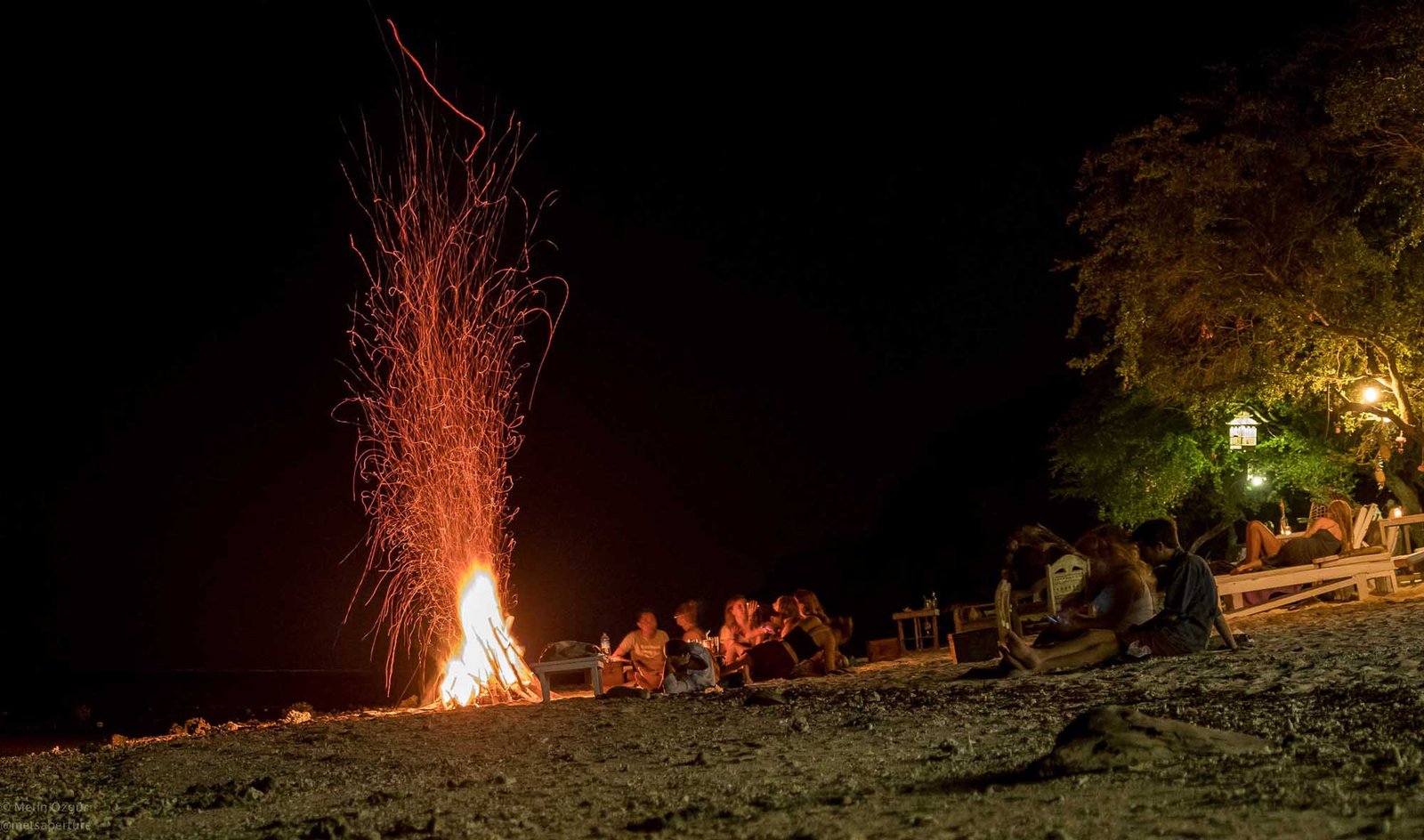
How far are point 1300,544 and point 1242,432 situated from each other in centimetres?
543

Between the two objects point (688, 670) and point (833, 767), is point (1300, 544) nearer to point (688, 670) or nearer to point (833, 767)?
point (688, 670)

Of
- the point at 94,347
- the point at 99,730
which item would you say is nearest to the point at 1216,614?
the point at 99,730

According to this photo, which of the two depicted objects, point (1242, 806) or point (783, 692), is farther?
point (783, 692)

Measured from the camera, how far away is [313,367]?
73.7 metres

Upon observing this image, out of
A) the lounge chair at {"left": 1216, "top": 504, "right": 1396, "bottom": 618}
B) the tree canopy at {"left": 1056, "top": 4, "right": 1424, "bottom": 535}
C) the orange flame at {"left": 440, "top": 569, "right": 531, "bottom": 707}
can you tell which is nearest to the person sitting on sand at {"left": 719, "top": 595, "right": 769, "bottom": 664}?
the orange flame at {"left": 440, "top": 569, "right": 531, "bottom": 707}

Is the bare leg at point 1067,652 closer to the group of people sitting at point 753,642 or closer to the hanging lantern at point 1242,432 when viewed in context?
the group of people sitting at point 753,642

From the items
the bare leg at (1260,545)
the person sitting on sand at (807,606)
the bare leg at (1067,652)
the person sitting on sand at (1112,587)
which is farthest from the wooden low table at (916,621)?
the bare leg at (1067,652)

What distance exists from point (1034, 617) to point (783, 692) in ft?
17.8

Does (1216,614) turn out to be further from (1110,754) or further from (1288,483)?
(1288,483)

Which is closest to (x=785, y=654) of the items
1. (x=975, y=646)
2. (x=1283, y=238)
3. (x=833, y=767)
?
Result: (x=975, y=646)

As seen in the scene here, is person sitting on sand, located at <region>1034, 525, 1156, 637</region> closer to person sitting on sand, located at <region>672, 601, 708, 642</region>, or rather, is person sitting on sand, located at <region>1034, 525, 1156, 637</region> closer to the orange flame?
person sitting on sand, located at <region>672, 601, 708, 642</region>

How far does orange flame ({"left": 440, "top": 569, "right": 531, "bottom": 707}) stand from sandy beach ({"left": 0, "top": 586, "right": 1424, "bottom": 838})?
2.25 metres

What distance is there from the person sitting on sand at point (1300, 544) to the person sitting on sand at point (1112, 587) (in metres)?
5.78

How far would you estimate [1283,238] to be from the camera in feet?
56.5
